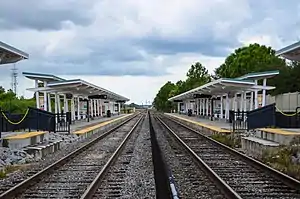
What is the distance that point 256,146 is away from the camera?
59.2 feet

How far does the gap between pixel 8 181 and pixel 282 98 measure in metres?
38.7

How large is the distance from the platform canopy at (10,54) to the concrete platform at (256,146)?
9.60 m

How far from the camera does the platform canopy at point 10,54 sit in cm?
1754

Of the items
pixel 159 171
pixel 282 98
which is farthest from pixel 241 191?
pixel 282 98

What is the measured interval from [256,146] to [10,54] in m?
10.2

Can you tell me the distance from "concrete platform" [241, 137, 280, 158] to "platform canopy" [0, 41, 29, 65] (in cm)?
960

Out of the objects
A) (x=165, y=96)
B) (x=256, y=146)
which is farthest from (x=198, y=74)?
(x=256, y=146)

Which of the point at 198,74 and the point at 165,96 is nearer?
the point at 198,74

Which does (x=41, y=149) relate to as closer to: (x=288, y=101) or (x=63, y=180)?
(x=63, y=180)

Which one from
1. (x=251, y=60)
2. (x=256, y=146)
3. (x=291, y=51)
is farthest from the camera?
(x=251, y=60)

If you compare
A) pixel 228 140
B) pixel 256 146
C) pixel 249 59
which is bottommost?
pixel 228 140

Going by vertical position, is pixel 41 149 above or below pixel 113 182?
above

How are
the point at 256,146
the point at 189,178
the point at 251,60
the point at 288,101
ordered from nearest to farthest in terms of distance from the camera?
the point at 189,178
the point at 256,146
the point at 288,101
the point at 251,60

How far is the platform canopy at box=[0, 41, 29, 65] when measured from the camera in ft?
57.5
